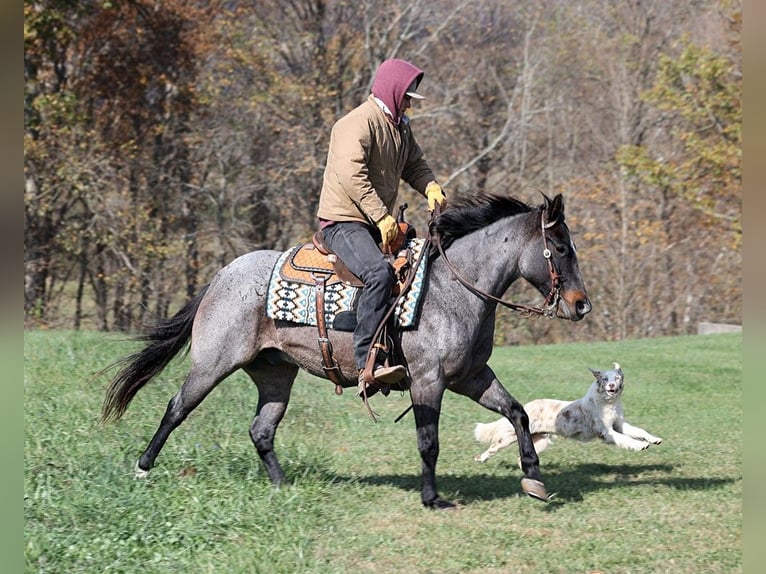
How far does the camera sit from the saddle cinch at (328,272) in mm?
6793

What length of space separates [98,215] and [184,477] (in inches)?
624

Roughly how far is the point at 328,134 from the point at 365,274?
16647 mm

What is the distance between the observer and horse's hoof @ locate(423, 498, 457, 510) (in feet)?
22.1

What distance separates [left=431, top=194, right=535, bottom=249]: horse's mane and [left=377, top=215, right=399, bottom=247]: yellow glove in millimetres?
485

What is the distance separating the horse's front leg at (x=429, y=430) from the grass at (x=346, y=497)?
0.37ft

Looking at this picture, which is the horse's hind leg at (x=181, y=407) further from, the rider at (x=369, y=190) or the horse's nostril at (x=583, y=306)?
the horse's nostril at (x=583, y=306)

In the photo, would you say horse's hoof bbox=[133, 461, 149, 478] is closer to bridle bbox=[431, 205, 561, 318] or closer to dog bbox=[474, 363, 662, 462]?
bridle bbox=[431, 205, 561, 318]

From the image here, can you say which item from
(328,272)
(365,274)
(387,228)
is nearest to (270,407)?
(328,272)

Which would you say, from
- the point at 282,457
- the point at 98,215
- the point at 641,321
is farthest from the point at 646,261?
the point at 282,457

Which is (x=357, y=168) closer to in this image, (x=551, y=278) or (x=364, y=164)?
(x=364, y=164)

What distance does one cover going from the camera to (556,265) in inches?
264

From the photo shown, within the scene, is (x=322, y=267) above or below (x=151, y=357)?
above

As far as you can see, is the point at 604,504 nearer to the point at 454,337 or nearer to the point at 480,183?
the point at 454,337

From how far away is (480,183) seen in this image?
78.8 feet
